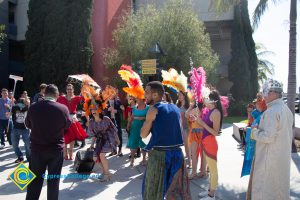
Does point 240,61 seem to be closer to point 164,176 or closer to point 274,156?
point 274,156

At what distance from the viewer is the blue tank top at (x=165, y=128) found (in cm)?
372

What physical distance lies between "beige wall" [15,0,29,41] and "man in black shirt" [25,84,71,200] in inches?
941

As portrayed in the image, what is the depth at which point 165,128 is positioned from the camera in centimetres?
373

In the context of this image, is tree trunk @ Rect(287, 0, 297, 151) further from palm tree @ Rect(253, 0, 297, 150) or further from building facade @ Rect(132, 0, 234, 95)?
building facade @ Rect(132, 0, 234, 95)

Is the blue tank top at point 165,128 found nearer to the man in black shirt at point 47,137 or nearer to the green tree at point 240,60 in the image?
the man in black shirt at point 47,137

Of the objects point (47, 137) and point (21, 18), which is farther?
point (21, 18)

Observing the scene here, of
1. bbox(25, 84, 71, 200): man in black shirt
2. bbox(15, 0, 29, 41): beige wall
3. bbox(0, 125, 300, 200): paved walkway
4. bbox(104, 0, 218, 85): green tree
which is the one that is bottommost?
bbox(0, 125, 300, 200): paved walkway

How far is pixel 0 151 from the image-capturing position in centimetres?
935

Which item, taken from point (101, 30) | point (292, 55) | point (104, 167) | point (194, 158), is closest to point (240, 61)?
point (101, 30)

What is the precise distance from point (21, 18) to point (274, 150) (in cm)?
2586

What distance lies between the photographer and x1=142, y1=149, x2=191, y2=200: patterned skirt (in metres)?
3.77

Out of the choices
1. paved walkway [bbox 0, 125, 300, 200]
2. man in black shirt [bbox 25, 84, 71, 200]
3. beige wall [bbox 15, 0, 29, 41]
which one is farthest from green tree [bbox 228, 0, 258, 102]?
man in black shirt [bbox 25, 84, 71, 200]

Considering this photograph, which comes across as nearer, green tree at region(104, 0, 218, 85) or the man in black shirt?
the man in black shirt

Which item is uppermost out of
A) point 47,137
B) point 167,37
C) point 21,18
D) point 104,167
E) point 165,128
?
point 21,18
